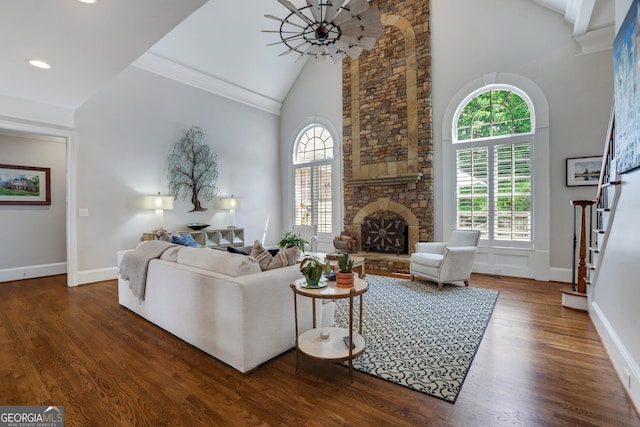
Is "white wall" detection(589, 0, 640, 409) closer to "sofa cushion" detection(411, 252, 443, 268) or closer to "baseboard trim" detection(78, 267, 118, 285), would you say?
"sofa cushion" detection(411, 252, 443, 268)

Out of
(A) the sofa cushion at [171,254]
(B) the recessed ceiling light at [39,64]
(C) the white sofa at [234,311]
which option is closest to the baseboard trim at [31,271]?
(B) the recessed ceiling light at [39,64]

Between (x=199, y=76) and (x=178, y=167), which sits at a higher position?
(x=199, y=76)

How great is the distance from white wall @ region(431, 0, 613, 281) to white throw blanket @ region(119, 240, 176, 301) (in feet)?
16.0

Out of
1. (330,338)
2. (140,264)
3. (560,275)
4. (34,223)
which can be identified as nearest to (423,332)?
(330,338)

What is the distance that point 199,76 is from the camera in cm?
618

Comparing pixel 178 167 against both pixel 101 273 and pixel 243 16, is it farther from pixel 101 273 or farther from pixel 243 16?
pixel 243 16

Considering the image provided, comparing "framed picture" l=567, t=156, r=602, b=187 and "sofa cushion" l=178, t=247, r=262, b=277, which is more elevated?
"framed picture" l=567, t=156, r=602, b=187

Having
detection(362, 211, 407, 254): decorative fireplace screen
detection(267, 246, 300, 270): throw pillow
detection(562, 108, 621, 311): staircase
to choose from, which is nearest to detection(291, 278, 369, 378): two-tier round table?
detection(267, 246, 300, 270): throw pillow

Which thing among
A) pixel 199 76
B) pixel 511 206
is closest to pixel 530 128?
pixel 511 206

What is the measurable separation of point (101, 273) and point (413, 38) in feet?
23.7

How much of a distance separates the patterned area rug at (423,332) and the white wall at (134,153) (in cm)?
407

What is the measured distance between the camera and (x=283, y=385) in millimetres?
2076

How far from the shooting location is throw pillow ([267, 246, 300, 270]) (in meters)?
2.61

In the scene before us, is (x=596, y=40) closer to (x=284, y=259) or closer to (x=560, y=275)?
(x=560, y=275)
